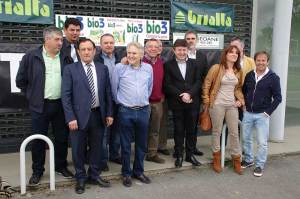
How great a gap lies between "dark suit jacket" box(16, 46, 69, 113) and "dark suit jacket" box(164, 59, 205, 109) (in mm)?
1765

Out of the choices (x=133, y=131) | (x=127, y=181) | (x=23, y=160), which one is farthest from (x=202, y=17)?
(x=23, y=160)

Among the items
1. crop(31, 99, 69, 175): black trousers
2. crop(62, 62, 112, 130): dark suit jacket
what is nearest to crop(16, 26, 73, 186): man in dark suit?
crop(31, 99, 69, 175): black trousers

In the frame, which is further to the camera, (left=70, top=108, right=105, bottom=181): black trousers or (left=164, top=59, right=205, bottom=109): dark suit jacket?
(left=164, top=59, right=205, bottom=109): dark suit jacket

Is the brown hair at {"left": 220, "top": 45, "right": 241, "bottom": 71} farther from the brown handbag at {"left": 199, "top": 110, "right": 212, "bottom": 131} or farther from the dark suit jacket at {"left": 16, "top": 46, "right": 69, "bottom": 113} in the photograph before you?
the dark suit jacket at {"left": 16, "top": 46, "right": 69, "bottom": 113}

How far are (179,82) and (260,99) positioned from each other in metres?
1.15

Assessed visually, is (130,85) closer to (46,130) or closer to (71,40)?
(71,40)

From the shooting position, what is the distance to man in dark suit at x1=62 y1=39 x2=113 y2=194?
4.73 m

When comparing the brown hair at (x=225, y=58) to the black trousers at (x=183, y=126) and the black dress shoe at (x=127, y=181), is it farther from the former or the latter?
the black dress shoe at (x=127, y=181)

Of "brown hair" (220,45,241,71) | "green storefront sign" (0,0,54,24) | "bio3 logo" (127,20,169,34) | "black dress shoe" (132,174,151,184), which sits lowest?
"black dress shoe" (132,174,151,184)

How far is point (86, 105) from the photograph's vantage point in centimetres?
476

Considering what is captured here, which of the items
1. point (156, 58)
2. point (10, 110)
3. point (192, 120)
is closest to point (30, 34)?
point (10, 110)

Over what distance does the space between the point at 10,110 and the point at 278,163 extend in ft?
14.3

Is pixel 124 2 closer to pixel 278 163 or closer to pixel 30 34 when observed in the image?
pixel 30 34

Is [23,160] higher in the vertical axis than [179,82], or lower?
lower
